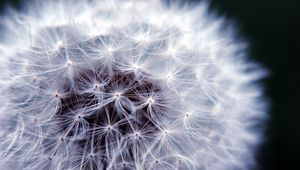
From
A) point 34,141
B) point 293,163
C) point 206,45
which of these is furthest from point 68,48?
point 293,163

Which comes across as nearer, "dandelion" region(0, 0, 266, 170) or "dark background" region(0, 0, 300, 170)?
"dandelion" region(0, 0, 266, 170)

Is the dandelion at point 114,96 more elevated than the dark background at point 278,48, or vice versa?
the dark background at point 278,48

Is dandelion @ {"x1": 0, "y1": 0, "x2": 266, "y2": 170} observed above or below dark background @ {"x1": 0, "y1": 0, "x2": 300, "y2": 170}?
below

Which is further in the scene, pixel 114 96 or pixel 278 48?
pixel 278 48

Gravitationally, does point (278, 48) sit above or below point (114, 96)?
above
